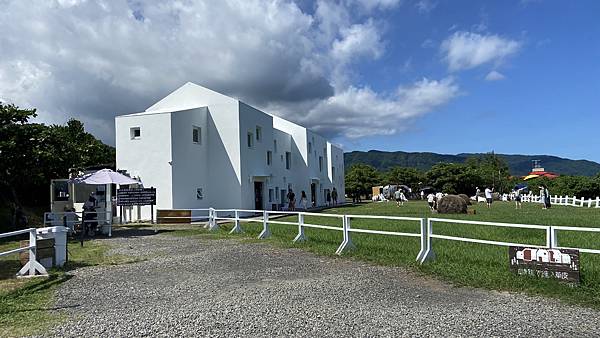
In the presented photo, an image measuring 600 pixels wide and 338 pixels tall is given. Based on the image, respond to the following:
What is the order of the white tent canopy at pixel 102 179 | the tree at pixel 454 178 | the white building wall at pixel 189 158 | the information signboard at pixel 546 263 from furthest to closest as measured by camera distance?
the tree at pixel 454 178
the white building wall at pixel 189 158
the white tent canopy at pixel 102 179
the information signboard at pixel 546 263

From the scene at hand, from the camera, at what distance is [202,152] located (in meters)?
31.0

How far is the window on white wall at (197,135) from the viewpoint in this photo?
99.2 ft

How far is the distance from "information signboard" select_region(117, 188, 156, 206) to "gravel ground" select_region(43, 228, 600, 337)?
9.29 meters

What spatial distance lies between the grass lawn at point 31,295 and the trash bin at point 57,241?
0.67 ft

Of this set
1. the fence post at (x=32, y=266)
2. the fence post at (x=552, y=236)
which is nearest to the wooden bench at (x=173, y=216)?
the fence post at (x=32, y=266)

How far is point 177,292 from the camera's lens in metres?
7.92

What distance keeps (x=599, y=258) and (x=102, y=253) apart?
1178 cm

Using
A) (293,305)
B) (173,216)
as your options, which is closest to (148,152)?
(173,216)

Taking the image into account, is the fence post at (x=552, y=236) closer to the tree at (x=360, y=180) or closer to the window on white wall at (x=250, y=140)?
the window on white wall at (x=250, y=140)

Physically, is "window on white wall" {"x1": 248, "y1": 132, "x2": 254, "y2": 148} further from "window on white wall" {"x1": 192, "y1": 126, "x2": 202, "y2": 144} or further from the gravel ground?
the gravel ground

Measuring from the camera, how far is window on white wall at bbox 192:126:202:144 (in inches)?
1191

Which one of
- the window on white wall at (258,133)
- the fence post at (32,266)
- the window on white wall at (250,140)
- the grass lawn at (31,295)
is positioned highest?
the window on white wall at (258,133)

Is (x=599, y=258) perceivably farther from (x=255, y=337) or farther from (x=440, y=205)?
(x=440, y=205)

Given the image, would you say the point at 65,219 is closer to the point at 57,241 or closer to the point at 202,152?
the point at 57,241
